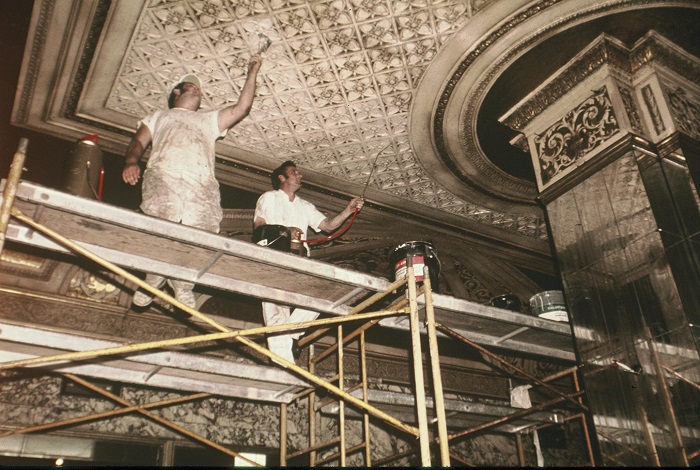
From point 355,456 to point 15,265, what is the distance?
3586 mm

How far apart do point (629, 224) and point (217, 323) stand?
300 centimetres

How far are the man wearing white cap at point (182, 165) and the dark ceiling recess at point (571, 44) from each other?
2254 mm

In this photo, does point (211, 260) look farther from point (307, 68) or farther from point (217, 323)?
point (307, 68)

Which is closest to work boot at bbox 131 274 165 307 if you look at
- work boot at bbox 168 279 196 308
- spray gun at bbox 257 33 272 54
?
work boot at bbox 168 279 196 308

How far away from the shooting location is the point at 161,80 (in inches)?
186

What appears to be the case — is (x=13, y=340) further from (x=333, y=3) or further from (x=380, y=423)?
(x=380, y=423)

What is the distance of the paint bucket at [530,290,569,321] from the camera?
4.75 m

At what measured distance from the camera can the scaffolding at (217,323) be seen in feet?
9.30

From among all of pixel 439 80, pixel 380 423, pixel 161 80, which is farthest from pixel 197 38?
pixel 380 423

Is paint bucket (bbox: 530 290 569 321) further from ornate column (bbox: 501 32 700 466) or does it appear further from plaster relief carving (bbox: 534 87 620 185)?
plaster relief carving (bbox: 534 87 620 185)

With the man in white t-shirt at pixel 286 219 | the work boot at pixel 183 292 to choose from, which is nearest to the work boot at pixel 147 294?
the work boot at pixel 183 292

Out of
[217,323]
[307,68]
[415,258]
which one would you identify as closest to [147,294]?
[217,323]

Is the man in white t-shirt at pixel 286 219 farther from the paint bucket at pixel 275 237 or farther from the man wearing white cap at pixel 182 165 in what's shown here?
the man wearing white cap at pixel 182 165

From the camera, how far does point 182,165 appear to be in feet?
12.5
